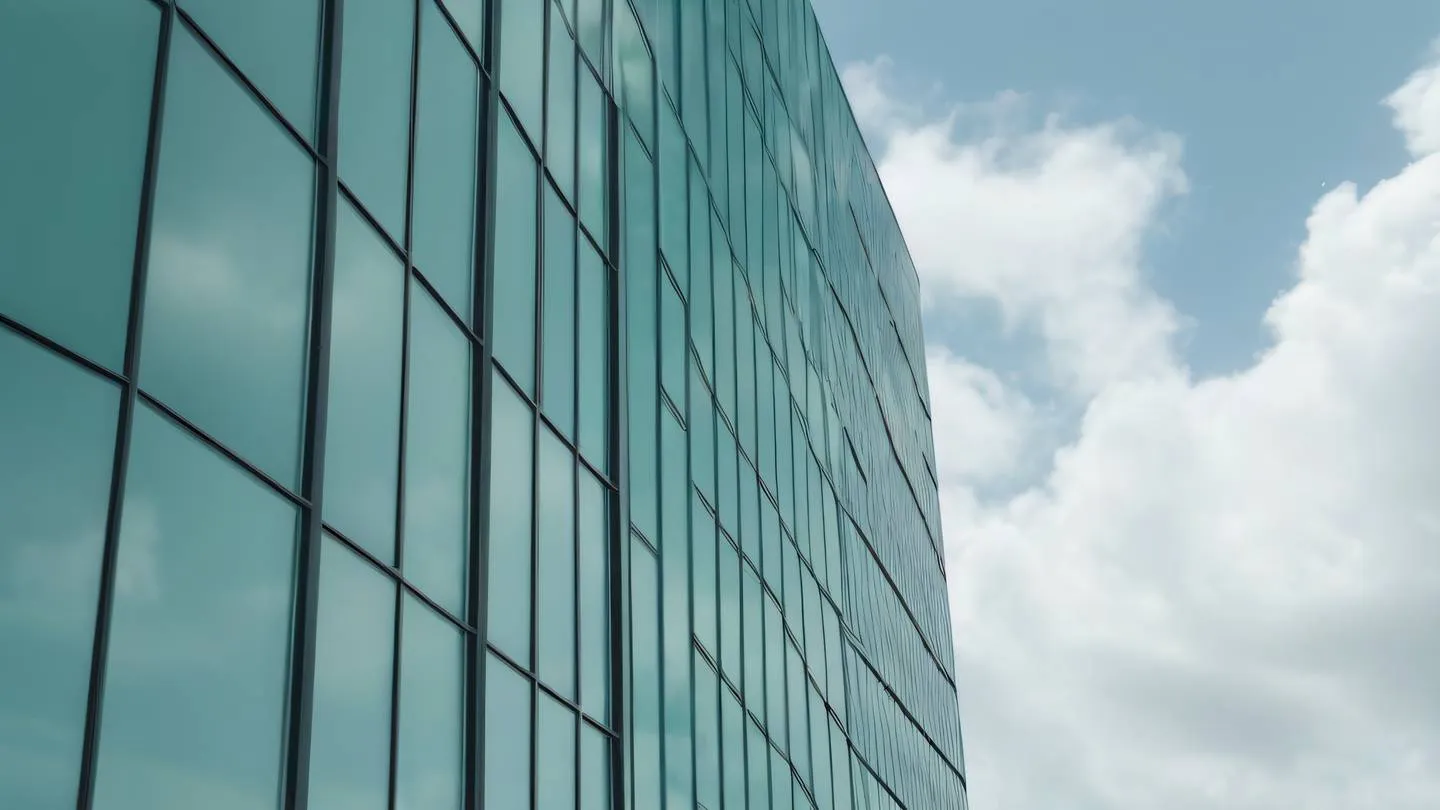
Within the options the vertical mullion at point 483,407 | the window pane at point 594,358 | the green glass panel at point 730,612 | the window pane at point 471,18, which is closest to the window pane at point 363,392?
the vertical mullion at point 483,407

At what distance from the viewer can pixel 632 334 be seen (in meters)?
19.2

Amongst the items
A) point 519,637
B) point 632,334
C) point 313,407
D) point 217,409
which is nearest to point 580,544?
point 519,637

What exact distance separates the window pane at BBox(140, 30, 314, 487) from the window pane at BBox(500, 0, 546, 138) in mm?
5496

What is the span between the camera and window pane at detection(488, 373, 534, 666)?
13492mm

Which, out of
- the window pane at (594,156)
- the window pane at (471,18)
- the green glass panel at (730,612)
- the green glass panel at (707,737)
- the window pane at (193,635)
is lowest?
the window pane at (193,635)

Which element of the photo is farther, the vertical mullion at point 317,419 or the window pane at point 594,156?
the window pane at point 594,156

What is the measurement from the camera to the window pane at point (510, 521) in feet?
44.3

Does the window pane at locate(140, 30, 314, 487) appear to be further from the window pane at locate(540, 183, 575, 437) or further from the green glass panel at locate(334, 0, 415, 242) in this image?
the window pane at locate(540, 183, 575, 437)

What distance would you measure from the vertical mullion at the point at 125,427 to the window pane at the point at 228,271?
0.38 ft

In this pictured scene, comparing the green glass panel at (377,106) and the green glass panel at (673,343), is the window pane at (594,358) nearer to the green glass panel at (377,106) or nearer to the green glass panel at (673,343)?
the green glass panel at (673,343)

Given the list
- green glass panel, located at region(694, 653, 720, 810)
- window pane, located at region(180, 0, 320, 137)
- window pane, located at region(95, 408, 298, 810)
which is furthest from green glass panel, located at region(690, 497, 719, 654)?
window pane, located at region(95, 408, 298, 810)

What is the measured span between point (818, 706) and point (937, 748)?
2244cm

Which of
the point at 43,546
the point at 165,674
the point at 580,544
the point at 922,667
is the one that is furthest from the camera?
the point at 922,667

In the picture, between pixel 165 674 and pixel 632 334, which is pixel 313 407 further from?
pixel 632 334
